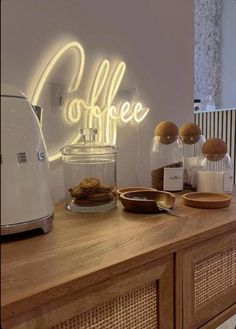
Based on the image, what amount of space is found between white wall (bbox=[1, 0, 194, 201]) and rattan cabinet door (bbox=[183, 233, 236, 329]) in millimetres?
514

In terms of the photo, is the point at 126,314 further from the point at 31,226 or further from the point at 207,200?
the point at 207,200

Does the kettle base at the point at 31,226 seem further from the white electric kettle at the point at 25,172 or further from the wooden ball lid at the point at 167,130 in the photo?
the wooden ball lid at the point at 167,130

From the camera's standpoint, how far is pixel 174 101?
144 cm

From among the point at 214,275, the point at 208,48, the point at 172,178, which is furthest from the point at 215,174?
the point at 208,48

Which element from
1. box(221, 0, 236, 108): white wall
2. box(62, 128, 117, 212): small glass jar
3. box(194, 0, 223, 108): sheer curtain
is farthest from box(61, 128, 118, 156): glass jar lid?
box(221, 0, 236, 108): white wall

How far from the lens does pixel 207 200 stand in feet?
3.18

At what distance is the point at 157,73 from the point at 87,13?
1.29 ft

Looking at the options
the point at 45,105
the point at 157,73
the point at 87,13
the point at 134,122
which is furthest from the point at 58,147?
the point at 157,73

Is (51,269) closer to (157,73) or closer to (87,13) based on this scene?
(87,13)

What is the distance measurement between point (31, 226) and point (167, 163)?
64 centimetres

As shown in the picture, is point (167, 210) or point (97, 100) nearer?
point (167, 210)

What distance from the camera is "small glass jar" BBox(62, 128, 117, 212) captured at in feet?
3.07

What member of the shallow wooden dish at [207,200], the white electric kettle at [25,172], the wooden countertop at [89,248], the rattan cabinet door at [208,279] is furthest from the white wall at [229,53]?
the white electric kettle at [25,172]

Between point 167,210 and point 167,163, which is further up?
point 167,163
